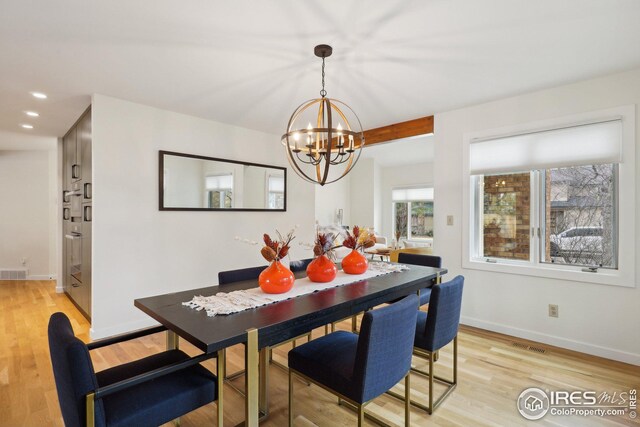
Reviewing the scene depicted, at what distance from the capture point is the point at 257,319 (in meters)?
1.51

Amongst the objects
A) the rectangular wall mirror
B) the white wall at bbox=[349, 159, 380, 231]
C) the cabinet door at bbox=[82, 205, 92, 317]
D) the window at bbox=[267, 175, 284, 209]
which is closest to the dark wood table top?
the rectangular wall mirror

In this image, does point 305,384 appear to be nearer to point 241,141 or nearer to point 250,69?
point 250,69

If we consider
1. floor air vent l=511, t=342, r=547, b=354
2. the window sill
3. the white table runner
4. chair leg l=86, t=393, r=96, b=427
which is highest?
the white table runner

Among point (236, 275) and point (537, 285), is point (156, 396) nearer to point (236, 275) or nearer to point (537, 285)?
point (236, 275)

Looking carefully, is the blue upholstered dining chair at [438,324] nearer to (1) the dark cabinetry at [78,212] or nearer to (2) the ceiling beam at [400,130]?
(2) the ceiling beam at [400,130]

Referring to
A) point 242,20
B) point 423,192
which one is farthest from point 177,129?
point 423,192

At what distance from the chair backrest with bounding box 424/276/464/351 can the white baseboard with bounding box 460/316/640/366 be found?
1584 millimetres

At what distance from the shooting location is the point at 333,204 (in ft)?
29.2

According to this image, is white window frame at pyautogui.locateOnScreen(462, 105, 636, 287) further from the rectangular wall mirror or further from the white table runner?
the rectangular wall mirror

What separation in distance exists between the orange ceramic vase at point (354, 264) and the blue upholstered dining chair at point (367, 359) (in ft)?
2.44

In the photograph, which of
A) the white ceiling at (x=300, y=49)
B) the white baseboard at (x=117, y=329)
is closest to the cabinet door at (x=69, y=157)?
the white ceiling at (x=300, y=49)

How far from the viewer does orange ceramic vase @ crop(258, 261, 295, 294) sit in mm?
1898

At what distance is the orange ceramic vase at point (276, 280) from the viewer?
190cm

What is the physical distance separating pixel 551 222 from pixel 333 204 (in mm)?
6049
